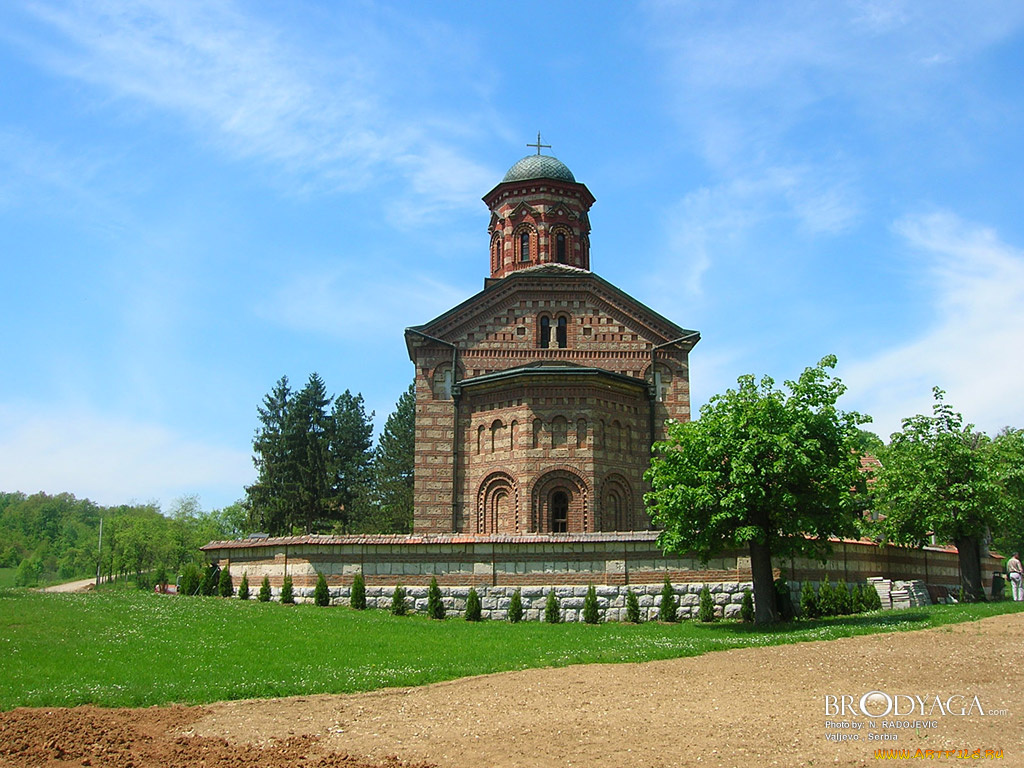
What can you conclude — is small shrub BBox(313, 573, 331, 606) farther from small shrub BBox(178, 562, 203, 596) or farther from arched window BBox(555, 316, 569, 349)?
arched window BBox(555, 316, 569, 349)

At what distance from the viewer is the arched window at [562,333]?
101 ft

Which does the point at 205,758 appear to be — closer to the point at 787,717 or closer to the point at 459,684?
the point at 459,684

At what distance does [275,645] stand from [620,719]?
7.37 meters

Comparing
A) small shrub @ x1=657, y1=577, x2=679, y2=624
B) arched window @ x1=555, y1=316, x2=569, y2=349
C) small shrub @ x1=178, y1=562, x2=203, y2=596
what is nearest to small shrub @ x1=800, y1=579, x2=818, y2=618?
small shrub @ x1=657, y1=577, x2=679, y2=624

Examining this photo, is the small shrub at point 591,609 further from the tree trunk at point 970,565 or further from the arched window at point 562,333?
the arched window at point 562,333

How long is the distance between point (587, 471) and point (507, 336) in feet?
20.6

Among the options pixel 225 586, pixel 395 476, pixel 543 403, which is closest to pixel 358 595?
pixel 225 586

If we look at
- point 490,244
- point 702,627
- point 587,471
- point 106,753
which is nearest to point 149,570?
point 490,244

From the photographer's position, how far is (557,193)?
3516 centimetres

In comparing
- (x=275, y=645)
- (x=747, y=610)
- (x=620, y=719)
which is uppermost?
(x=747, y=610)

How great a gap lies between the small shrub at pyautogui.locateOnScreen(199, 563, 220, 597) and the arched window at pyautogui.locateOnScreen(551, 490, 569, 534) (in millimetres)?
10189

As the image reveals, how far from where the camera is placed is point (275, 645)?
47.6 feet

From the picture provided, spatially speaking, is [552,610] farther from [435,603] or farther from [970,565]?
[970,565]

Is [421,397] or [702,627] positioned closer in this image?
[702,627]
